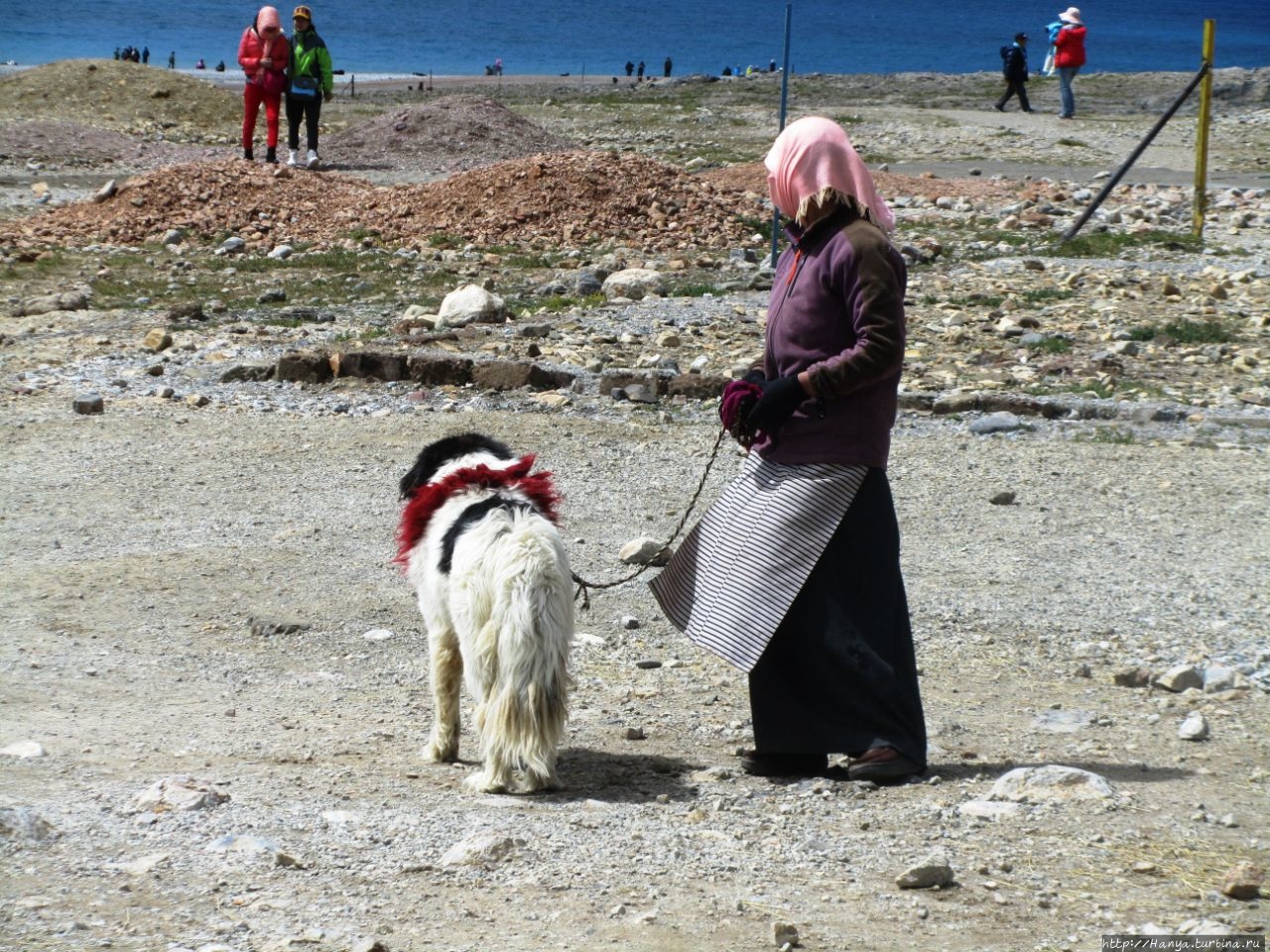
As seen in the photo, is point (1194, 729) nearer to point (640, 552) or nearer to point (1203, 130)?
point (640, 552)

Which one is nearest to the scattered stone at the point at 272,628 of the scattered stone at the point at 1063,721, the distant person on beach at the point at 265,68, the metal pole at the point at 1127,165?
the scattered stone at the point at 1063,721

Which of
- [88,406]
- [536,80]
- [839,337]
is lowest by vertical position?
[88,406]

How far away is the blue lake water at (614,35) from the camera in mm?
83625

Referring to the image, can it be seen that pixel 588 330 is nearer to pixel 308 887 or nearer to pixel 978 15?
pixel 308 887

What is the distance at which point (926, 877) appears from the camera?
3.75 m

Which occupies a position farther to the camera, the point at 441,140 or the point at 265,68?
the point at 441,140

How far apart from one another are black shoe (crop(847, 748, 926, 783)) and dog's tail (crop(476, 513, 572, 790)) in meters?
0.90

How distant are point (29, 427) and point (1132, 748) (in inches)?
273

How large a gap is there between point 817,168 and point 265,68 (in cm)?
1723

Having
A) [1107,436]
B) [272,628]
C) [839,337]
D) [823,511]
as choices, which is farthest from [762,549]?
[1107,436]

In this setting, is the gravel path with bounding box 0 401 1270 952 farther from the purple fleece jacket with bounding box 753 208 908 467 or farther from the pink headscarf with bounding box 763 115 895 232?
the pink headscarf with bounding box 763 115 895 232

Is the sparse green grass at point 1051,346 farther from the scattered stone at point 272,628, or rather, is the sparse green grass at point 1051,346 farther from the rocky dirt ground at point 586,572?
the scattered stone at point 272,628

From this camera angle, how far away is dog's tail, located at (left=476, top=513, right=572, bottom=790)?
4418 millimetres

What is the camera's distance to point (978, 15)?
143 metres
